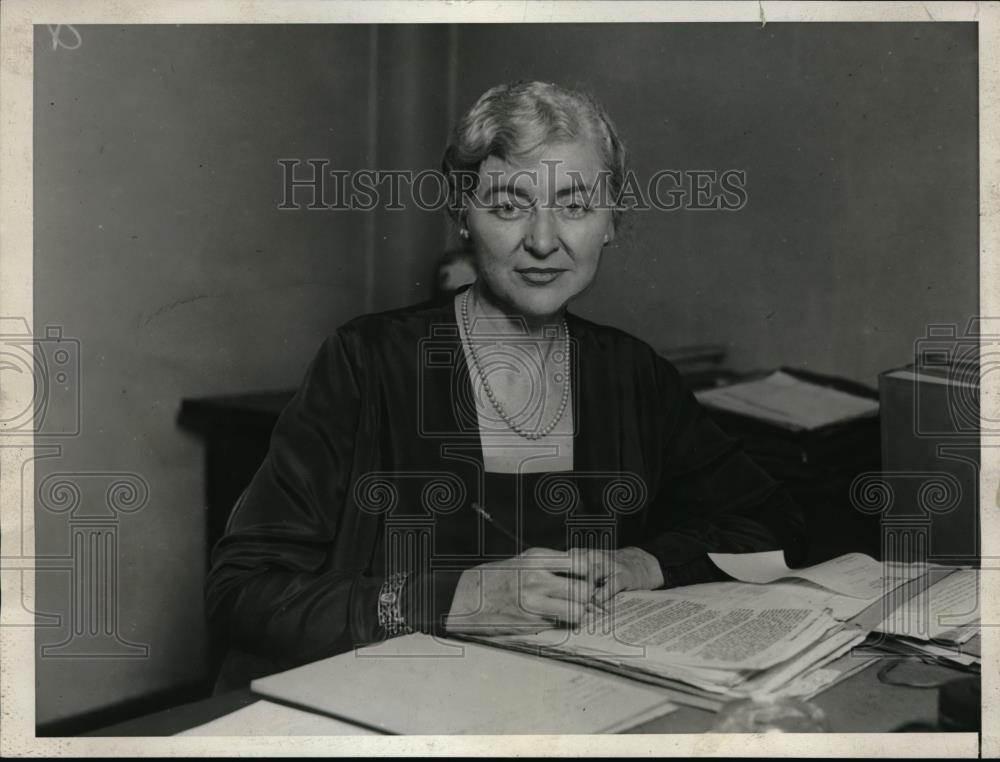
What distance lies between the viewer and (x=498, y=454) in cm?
148

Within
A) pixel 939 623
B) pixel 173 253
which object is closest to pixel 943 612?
pixel 939 623

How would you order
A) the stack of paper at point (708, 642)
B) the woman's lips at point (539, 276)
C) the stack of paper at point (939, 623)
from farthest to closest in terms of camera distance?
the woman's lips at point (539, 276)
the stack of paper at point (939, 623)
the stack of paper at point (708, 642)

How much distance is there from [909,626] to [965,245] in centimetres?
59

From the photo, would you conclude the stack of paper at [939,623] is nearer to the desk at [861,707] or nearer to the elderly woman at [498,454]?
the desk at [861,707]

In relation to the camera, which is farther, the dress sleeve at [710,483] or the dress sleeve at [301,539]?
the dress sleeve at [710,483]

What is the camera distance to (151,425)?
1.46m

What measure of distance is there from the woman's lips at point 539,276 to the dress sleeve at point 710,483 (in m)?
0.21

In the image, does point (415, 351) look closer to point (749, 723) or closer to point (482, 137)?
point (482, 137)

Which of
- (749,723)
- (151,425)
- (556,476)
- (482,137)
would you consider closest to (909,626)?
(749,723)

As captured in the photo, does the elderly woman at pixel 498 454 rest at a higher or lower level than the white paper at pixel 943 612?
higher

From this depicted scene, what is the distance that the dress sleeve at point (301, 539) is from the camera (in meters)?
1.39

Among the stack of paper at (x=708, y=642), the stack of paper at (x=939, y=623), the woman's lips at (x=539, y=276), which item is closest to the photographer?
the stack of paper at (x=708, y=642)

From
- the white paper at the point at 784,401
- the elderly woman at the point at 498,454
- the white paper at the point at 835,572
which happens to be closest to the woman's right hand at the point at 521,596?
the elderly woman at the point at 498,454

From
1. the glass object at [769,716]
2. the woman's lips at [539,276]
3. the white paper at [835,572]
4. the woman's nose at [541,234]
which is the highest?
the woman's nose at [541,234]
